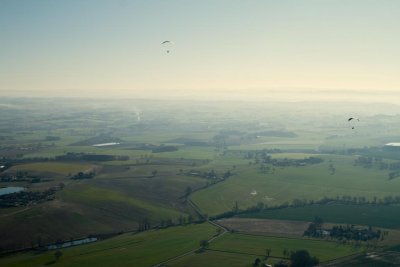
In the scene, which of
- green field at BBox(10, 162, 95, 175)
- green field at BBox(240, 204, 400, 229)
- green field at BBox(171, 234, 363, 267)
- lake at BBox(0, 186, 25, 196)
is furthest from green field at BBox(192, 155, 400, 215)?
green field at BBox(10, 162, 95, 175)

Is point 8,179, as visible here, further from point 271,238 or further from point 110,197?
point 271,238

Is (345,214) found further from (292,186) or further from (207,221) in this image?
(292,186)

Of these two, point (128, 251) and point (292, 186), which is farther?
point (292, 186)

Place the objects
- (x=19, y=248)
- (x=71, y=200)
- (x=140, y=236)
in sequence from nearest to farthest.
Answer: (x=19, y=248)
(x=140, y=236)
(x=71, y=200)

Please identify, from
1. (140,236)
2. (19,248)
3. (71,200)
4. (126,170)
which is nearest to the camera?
(19,248)

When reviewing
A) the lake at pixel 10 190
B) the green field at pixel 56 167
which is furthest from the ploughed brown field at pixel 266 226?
the green field at pixel 56 167

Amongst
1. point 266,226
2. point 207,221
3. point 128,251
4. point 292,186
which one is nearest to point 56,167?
point 207,221

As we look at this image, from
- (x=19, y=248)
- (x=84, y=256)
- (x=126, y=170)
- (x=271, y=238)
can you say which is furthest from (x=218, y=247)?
(x=126, y=170)

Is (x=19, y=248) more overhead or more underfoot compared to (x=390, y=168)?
more underfoot
